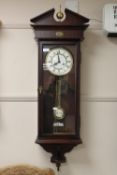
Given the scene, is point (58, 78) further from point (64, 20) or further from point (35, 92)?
point (64, 20)

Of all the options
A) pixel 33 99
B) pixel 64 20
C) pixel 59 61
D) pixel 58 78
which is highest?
pixel 64 20

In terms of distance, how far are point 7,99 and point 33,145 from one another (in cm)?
39

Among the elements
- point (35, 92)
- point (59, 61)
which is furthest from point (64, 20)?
point (35, 92)

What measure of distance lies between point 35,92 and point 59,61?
12.0 inches

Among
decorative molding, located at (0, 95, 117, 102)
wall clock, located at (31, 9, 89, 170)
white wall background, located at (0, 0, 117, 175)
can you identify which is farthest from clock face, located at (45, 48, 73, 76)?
decorative molding, located at (0, 95, 117, 102)

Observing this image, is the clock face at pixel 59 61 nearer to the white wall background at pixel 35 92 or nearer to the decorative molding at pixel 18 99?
the white wall background at pixel 35 92

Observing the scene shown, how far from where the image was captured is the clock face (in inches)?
81.3

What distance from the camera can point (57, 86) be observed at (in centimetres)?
209

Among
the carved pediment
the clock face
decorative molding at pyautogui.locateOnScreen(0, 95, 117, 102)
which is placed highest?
the carved pediment

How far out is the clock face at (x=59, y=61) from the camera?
206 cm

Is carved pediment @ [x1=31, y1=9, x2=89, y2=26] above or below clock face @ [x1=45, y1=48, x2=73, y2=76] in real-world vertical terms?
above

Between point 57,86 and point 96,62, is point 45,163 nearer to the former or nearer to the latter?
point 57,86

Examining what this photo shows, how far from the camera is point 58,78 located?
208 cm

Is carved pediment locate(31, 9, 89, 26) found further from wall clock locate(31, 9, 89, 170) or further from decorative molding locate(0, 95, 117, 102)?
decorative molding locate(0, 95, 117, 102)
